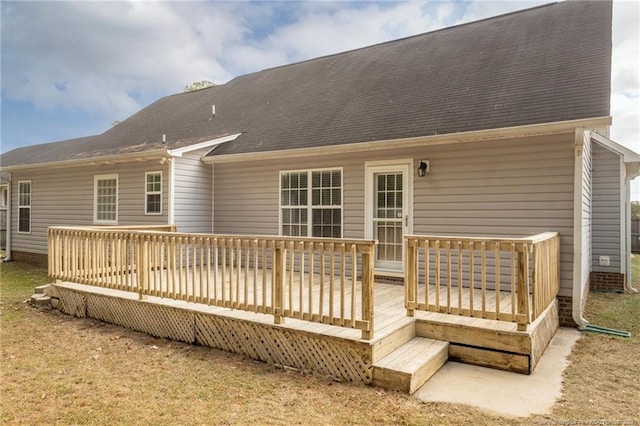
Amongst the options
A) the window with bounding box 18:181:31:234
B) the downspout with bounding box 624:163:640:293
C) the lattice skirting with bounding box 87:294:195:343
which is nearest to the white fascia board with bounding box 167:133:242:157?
the lattice skirting with bounding box 87:294:195:343

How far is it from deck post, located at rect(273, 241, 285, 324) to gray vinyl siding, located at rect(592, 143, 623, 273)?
7.78 metres

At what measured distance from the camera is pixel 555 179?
5516 millimetres

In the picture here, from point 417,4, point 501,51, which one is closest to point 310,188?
point 501,51

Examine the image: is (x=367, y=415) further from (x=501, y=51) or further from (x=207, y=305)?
(x=501, y=51)

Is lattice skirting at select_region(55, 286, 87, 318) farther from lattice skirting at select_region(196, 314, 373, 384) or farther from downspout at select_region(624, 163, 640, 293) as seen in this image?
downspout at select_region(624, 163, 640, 293)

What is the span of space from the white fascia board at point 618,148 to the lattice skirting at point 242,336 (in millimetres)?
7574

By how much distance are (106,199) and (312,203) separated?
5749 millimetres

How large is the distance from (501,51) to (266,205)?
232 inches

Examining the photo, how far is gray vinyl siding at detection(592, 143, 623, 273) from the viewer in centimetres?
830

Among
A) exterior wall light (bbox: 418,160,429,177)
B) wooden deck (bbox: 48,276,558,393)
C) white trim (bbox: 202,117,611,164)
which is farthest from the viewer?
exterior wall light (bbox: 418,160,429,177)

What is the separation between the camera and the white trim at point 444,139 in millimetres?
5109

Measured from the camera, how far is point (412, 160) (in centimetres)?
662

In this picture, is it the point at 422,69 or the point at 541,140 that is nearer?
the point at 541,140

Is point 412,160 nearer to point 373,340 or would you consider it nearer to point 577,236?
point 577,236
